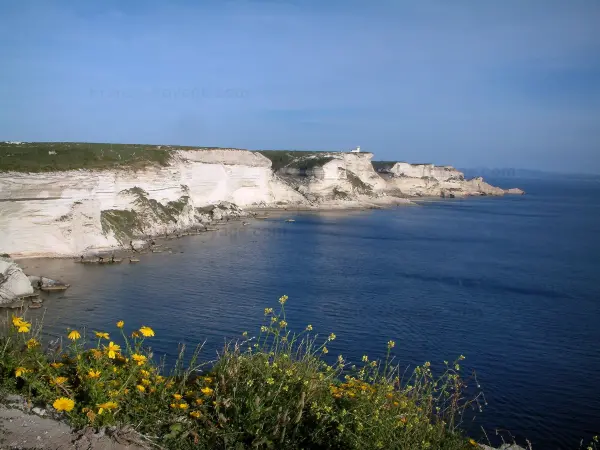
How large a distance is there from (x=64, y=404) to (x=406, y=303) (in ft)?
65.5

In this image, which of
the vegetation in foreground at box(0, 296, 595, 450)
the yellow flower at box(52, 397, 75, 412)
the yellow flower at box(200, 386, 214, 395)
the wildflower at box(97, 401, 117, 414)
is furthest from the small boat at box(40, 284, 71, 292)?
the wildflower at box(97, 401, 117, 414)

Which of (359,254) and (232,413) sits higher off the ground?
(232,413)

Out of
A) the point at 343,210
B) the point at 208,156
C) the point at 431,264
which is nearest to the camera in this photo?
the point at 431,264

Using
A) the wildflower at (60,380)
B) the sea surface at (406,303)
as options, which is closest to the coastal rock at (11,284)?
the sea surface at (406,303)

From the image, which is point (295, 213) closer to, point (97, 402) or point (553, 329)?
point (553, 329)

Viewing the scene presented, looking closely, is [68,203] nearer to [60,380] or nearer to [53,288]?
[53,288]

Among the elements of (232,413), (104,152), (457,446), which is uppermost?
(104,152)

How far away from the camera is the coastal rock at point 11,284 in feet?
65.0

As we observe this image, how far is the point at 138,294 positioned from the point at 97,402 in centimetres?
1904

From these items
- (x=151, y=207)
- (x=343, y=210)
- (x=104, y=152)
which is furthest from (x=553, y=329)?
(x=343, y=210)

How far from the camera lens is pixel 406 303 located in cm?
2281

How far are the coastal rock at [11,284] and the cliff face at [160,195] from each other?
279 inches

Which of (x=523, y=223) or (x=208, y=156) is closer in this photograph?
(x=208, y=156)

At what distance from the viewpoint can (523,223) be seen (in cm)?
6006
